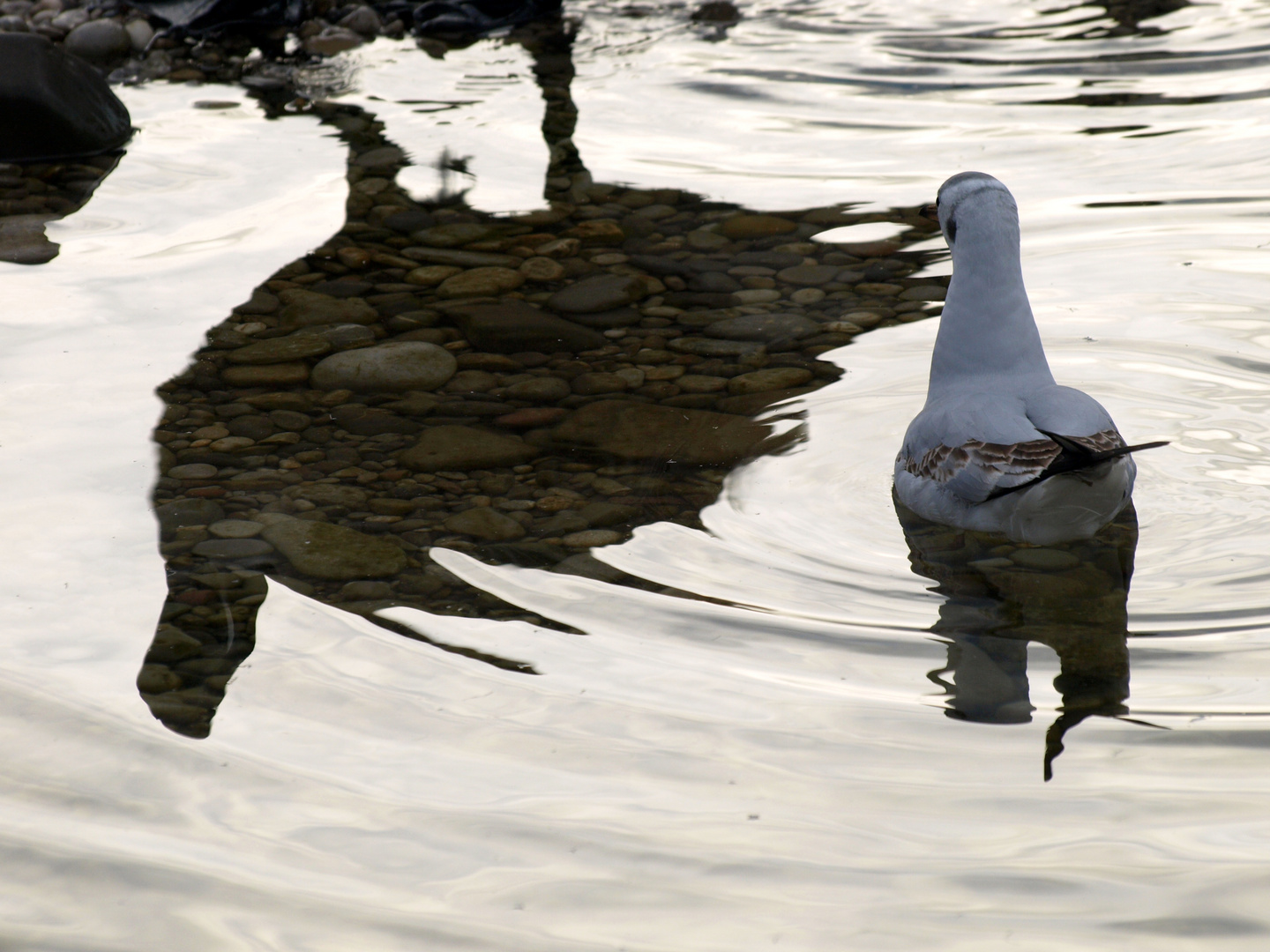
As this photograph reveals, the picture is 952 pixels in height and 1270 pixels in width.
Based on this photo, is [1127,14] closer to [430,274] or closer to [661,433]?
[430,274]

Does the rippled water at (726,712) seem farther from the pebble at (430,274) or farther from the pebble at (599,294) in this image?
the pebble at (599,294)

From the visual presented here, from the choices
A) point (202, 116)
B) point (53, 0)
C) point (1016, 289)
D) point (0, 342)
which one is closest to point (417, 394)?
point (0, 342)

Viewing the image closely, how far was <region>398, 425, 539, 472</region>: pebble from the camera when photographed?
457 cm

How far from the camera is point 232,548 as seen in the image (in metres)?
4.05

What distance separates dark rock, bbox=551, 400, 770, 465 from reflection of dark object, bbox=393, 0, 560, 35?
6124mm

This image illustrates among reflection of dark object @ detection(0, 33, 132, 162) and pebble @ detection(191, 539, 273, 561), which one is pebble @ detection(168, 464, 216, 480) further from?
reflection of dark object @ detection(0, 33, 132, 162)

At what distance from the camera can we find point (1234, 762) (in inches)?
118

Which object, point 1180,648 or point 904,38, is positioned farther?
point 904,38

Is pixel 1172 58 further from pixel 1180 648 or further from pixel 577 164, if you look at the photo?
pixel 1180 648

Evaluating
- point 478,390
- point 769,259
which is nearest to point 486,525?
point 478,390

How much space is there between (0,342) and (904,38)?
651 cm

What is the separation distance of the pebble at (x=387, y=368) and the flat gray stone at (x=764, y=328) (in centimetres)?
115

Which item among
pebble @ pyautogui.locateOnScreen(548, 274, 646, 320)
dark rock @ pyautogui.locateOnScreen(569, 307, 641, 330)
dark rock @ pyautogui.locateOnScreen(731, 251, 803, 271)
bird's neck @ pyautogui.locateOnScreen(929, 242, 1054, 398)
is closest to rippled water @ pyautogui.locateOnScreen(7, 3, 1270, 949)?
bird's neck @ pyautogui.locateOnScreen(929, 242, 1054, 398)

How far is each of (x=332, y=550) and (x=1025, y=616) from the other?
207 cm
